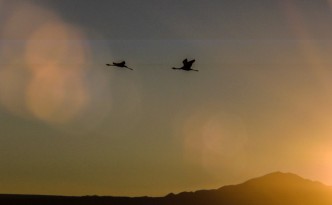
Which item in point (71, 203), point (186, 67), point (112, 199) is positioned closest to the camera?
point (186, 67)

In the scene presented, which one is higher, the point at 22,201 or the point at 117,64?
the point at 117,64

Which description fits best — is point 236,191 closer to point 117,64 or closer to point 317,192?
point 317,192

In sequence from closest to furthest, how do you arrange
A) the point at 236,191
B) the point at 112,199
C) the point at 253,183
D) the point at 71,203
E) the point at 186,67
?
the point at 186,67
the point at 253,183
the point at 236,191
the point at 112,199
the point at 71,203

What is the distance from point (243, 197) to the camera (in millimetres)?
12992

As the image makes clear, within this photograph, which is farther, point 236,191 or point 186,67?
point 236,191

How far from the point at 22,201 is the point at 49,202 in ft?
1.94

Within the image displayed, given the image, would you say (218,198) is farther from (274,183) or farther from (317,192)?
(317,192)

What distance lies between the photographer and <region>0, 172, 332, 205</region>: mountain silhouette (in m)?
11.5

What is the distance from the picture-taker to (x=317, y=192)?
11336 millimetres

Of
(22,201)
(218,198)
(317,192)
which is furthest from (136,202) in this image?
(317,192)

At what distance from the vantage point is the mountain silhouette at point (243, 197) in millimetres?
11453

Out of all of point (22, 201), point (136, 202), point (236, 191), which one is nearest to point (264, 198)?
point (236, 191)

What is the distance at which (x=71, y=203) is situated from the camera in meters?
14.0

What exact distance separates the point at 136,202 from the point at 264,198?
3.12 m
